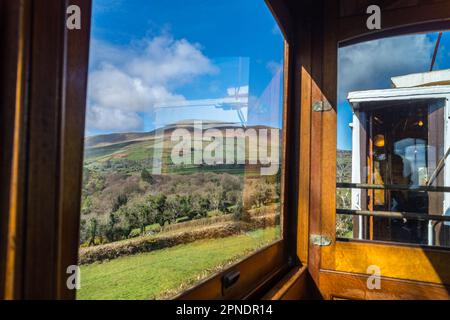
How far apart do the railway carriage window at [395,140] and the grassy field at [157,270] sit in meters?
0.79

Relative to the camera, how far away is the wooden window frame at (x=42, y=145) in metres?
0.47

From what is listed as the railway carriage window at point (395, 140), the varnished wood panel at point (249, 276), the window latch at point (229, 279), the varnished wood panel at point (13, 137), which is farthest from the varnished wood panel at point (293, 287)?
the varnished wood panel at point (13, 137)

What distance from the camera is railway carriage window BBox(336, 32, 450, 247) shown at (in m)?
1.59

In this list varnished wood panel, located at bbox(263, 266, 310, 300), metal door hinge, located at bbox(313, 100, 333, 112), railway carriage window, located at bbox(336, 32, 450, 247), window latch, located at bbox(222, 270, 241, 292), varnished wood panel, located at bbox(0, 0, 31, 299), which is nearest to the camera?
varnished wood panel, located at bbox(0, 0, 31, 299)

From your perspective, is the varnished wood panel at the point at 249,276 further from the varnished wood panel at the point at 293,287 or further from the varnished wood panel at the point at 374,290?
the varnished wood panel at the point at 374,290

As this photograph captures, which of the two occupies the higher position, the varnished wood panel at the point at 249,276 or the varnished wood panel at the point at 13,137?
the varnished wood panel at the point at 13,137

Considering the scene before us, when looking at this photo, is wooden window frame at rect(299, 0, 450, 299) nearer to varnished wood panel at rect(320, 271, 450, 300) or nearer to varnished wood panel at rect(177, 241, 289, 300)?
varnished wood panel at rect(320, 271, 450, 300)

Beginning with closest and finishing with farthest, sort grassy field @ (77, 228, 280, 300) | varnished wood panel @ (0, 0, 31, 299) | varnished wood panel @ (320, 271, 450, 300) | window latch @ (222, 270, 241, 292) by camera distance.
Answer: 1. varnished wood panel @ (0, 0, 31, 299)
2. grassy field @ (77, 228, 280, 300)
3. window latch @ (222, 270, 241, 292)
4. varnished wood panel @ (320, 271, 450, 300)

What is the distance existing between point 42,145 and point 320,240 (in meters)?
1.51

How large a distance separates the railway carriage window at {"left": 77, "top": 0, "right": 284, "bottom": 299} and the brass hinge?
193 millimetres

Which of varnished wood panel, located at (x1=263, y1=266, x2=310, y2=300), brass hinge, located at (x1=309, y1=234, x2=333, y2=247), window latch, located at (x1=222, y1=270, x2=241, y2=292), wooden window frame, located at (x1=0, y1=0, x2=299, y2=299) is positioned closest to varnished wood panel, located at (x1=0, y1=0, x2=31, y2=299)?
wooden window frame, located at (x1=0, y1=0, x2=299, y2=299)

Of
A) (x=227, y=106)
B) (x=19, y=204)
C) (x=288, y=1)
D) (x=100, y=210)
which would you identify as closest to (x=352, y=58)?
(x=288, y=1)
